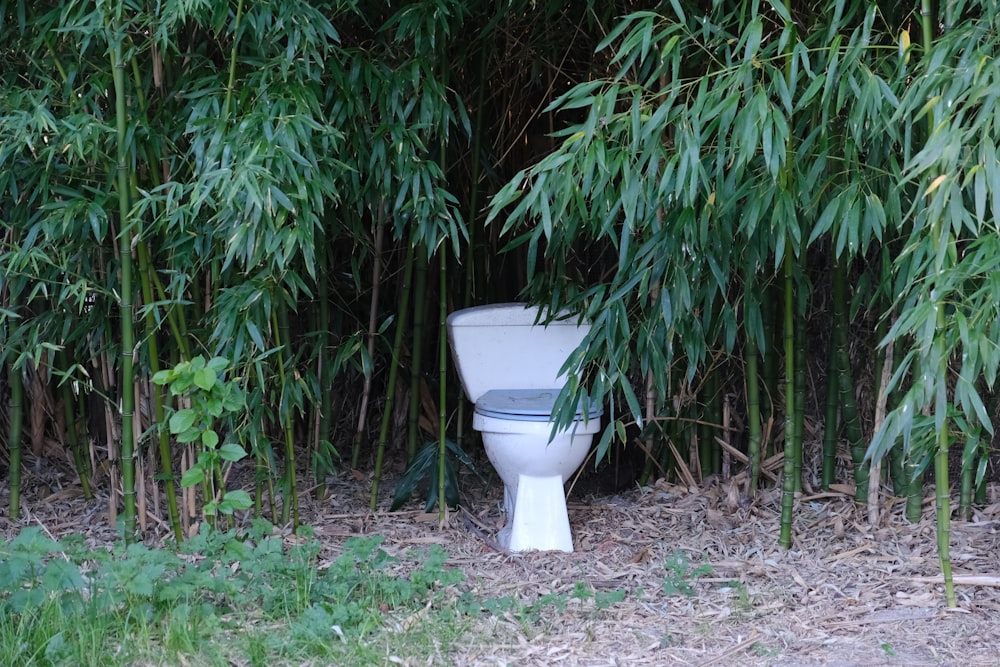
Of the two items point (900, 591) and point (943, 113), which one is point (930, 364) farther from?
point (900, 591)

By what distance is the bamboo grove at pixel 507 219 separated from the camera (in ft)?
6.64

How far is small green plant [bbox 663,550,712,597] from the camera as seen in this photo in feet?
7.72

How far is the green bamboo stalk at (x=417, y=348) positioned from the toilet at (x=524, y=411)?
187 mm

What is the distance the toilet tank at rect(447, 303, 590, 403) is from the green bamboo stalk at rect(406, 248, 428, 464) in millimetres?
189

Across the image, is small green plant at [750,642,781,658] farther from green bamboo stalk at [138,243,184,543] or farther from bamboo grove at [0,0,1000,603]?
green bamboo stalk at [138,243,184,543]

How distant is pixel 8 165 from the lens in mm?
2365

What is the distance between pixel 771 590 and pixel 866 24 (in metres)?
1.28

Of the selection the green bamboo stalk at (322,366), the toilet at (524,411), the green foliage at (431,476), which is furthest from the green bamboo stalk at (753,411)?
the green bamboo stalk at (322,366)

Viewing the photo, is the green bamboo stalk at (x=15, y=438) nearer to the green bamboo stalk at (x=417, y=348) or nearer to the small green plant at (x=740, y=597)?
the green bamboo stalk at (x=417, y=348)

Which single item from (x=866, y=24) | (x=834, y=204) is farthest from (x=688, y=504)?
(x=866, y=24)

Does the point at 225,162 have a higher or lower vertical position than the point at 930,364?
higher

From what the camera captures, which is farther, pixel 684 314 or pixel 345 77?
pixel 345 77

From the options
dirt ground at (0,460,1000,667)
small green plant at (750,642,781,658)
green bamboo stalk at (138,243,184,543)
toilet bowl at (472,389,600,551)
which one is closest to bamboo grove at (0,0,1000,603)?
green bamboo stalk at (138,243,184,543)

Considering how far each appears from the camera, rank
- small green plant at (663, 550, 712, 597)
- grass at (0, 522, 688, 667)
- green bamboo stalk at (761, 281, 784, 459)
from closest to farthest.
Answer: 1. grass at (0, 522, 688, 667)
2. small green plant at (663, 550, 712, 597)
3. green bamboo stalk at (761, 281, 784, 459)
